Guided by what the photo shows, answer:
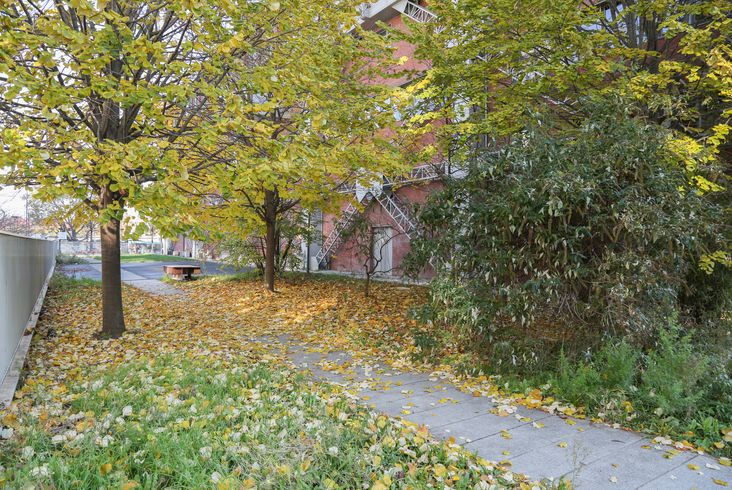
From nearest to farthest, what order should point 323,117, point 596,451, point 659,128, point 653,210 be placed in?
point 596,451 < point 653,210 < point 659,128 < point 323,117

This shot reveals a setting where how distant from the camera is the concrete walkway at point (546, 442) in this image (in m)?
3.37

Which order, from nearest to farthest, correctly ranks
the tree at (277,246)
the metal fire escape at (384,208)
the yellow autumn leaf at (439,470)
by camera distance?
the yellow autumn leaf at (439,470), the tree at (277,246), the metal fire escape at (384,208)

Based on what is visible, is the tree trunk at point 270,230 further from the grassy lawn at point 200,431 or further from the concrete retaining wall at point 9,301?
the concrete retaining wall at point 9,301

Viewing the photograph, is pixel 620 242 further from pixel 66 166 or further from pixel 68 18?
pixel 68 18

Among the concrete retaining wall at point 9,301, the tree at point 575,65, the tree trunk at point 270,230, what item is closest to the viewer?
the concrete retaining wall at point 9,301

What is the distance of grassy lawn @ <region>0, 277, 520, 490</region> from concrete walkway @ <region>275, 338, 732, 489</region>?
363 mm

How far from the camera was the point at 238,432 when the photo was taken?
3.57m

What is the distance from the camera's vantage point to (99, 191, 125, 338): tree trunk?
7.52 metres

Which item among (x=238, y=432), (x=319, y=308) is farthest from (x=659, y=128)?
(x=319, y=308)

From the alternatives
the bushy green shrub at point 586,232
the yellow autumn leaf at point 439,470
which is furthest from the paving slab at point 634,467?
the bushy green shrub at point 586,232

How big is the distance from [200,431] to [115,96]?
383 centimetres

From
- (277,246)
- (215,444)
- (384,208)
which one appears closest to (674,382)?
(215,444)

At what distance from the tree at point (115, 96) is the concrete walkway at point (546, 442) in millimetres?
3147

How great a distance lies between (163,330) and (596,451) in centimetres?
714
